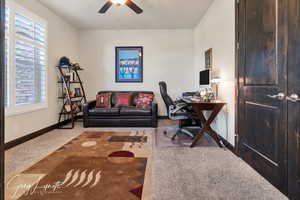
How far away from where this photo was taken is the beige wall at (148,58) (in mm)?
5590

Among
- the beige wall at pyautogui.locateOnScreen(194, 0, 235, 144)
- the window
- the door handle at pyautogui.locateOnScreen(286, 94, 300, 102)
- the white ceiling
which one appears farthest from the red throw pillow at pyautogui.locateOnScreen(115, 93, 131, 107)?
the door handle at pyautogui.locateOnScreen(286, 94, 300, 102)

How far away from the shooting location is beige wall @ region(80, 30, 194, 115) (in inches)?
220

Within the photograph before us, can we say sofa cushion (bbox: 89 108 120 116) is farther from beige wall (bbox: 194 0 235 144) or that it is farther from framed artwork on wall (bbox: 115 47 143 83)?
beige wall (bbox: 194 0 235 144)

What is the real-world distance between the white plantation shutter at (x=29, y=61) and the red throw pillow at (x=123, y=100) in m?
1.82

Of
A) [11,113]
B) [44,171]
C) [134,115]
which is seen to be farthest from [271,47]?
[11,113]

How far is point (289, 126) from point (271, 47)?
809 millimetres

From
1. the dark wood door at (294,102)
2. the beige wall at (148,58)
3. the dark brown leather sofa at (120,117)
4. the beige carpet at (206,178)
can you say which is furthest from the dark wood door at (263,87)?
the beige wall at (148,58)

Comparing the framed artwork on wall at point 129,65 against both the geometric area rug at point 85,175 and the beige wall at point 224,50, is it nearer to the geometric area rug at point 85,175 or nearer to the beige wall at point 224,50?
the beige wall at point 224,50

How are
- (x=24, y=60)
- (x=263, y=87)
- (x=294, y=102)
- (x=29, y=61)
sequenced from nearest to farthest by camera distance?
(x=294, y=102)
(x=263, y=87)
(x=24, y=60)
(x=29, y=61)

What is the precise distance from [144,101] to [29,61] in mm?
2713

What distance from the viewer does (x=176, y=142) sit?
11.1 ft

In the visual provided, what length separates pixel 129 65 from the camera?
5629 mm

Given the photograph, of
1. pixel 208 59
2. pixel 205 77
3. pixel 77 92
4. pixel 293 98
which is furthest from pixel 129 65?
pixel 293 98

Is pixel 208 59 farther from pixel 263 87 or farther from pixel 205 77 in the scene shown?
pixel 263 87
